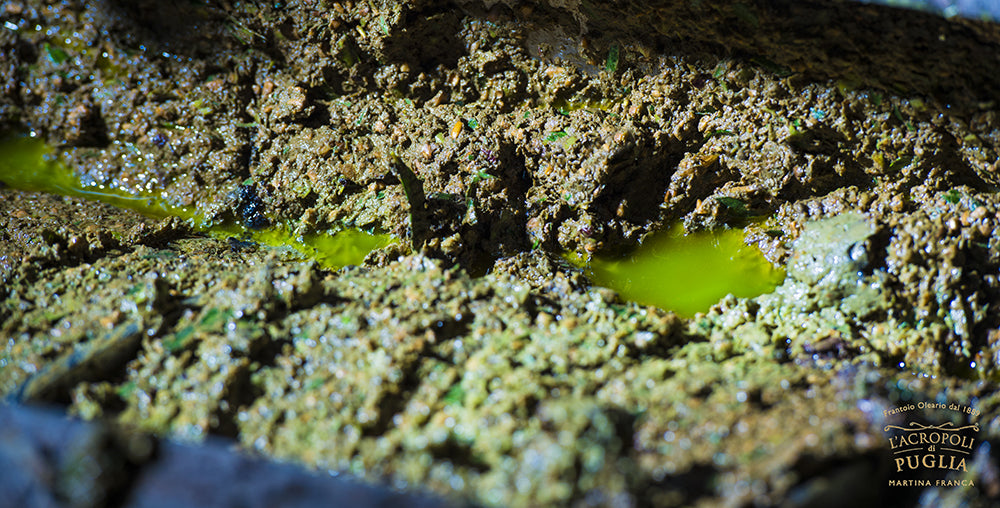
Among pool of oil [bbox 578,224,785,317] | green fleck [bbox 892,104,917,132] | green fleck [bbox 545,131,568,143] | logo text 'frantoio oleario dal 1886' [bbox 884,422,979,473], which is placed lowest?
logo text 'frantoio oleario dal 1886' [bbox 884,422,979,473]

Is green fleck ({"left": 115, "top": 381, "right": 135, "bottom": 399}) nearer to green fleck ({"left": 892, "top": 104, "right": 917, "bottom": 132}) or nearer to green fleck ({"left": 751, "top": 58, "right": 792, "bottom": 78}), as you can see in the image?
green fleck ({"left": 751, "top": 58, "right": 792, "bottom": 78})

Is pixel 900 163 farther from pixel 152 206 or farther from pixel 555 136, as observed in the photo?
pixel 152 206

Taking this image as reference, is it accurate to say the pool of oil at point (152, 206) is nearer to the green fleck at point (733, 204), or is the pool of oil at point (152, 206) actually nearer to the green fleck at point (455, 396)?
the green fleck at point (455, 396)

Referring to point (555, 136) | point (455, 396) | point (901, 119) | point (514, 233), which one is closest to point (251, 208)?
point (514, 233)

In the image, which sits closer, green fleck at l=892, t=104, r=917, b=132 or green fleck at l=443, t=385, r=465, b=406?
green fleck at l=443, t=385, r=465, b=406

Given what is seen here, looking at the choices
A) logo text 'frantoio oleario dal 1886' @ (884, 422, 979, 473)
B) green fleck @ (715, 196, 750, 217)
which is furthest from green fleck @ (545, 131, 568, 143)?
logo text 'frantoio oleario dal 1886' @ (884, 422, 979, 473)

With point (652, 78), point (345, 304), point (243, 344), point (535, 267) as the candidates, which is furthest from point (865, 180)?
point (243, 344)

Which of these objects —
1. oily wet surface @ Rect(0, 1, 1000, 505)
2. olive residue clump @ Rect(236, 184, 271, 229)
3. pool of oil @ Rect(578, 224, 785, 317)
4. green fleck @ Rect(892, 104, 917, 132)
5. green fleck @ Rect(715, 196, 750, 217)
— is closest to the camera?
oily wet surface @ Rect(0, 1, 1000, 505)

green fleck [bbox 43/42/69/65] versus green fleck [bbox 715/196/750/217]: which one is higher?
green fleck [bbox 715/196/750/217]
